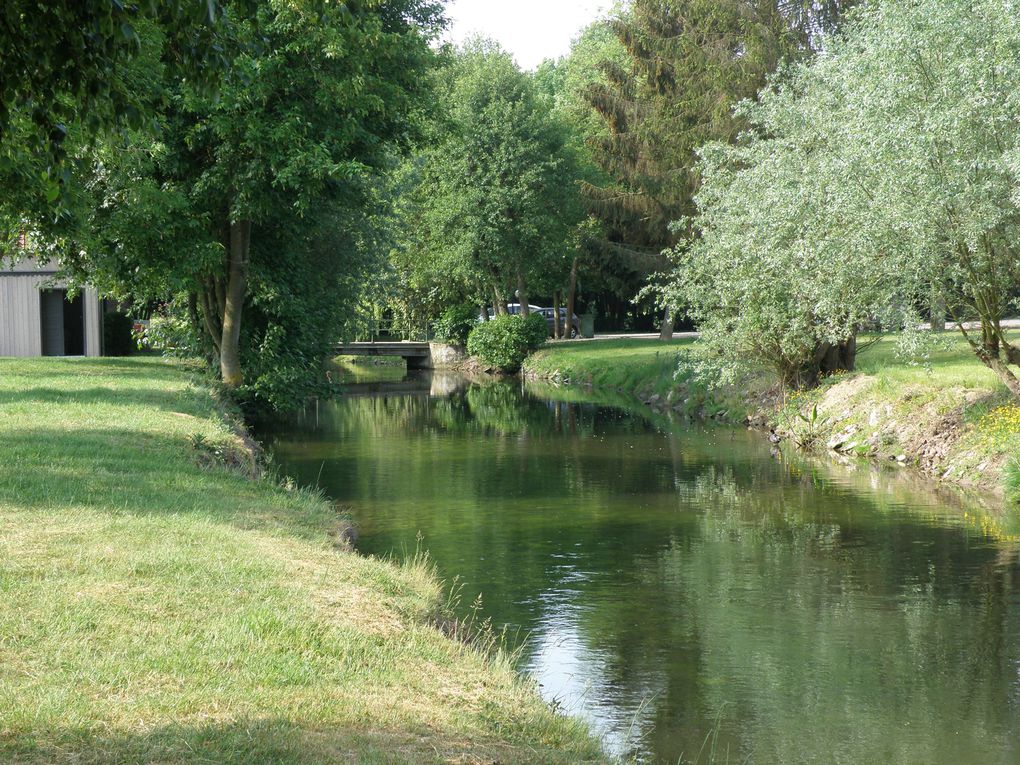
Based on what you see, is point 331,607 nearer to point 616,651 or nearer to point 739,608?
point 616,651

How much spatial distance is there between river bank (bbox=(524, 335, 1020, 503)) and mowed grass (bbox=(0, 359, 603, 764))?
452 inches

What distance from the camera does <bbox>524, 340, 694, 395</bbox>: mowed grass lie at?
3700 cm

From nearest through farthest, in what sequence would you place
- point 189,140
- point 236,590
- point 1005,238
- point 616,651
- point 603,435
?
point 236,590 → point 616,651 → point 1005,238 → point 189,140 → point 603,435

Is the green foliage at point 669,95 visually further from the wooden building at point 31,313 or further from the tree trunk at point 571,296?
the wooden building at point 31,313

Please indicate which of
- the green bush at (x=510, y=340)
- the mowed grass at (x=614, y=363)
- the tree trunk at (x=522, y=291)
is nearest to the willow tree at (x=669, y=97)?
the mowed grass at (x=614, y=363)

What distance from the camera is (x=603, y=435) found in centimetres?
2728

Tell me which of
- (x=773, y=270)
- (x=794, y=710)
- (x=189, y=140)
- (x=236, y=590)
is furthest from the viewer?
(x=773, y=270)

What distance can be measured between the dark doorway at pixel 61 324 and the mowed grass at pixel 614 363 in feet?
58.3

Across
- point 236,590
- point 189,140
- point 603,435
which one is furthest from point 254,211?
point 236,590

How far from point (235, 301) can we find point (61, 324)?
1445 cm

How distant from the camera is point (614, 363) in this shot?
4162 centimetres

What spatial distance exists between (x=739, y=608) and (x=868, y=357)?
68.0ft

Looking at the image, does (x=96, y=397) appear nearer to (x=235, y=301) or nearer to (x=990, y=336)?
(x=235, y=301)

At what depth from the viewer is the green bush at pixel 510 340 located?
1954 inches
